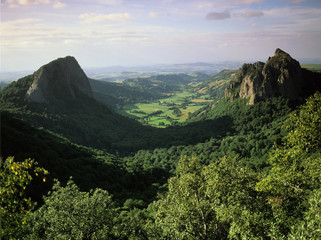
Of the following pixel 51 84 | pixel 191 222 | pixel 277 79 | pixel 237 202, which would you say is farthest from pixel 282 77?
pixel 51 84

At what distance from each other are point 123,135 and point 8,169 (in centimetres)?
15381

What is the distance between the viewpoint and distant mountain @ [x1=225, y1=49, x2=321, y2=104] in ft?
406

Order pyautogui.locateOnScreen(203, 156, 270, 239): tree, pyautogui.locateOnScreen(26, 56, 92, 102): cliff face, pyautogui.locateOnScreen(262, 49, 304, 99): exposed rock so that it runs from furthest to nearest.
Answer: pyautogui.locateOnScreen(26, 56, 92, 102): cliff face
pyautogui.locateOnScreen(262, 49, 304, 99): exposed rock
pyautogui.locateOnScreen(203, 156, 270, 239): tree

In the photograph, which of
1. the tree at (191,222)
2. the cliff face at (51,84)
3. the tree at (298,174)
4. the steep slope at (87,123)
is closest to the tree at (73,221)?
the tree at (191,222)

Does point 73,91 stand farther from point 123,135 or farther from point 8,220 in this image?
point 8,220

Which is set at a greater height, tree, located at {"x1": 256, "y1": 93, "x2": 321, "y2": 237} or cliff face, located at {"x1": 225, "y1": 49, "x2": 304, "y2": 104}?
cliff face, located at {"x1": 225, "y1": 49, "x2": 304, "y2": 104}

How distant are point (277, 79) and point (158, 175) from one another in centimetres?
10070

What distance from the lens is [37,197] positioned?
47.2 meters

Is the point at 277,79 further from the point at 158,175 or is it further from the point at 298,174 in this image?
the point at 298,174

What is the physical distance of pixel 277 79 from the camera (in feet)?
425

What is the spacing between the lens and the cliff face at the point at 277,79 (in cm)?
12406

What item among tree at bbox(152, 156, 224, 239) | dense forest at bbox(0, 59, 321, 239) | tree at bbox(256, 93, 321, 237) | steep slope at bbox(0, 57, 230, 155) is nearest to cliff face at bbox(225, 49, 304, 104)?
dense forest at bbox(0, 59, 321, 239)

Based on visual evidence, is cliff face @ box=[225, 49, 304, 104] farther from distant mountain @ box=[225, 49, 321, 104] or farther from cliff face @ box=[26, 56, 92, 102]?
cliff face @ box=[26, 56, 92, 102]

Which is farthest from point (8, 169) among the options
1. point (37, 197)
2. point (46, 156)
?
point (46, 156)
